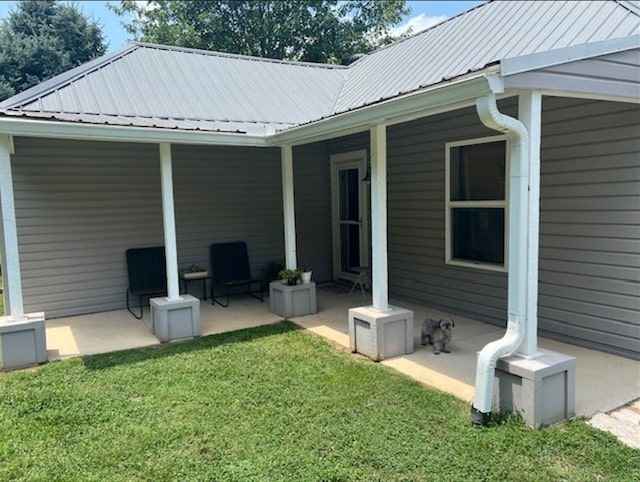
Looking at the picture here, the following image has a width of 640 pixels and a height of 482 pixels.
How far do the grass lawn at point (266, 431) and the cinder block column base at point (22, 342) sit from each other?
0.15m

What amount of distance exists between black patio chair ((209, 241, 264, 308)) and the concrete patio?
270 mm

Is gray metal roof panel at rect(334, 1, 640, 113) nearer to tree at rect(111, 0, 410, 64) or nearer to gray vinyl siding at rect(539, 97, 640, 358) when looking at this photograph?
gray vinyl siding at rect(539, 97, 640, 358)

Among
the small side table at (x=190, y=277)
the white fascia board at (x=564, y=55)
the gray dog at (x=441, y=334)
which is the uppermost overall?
the white fascia board at (x=564, y=55)

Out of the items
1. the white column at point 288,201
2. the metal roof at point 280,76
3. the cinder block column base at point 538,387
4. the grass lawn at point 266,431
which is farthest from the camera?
the white column at point 288,201

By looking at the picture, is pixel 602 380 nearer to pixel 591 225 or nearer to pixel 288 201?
pixel 591 225

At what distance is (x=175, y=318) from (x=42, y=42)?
42.7 ft

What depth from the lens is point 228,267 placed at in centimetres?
712

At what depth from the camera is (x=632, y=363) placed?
3.97 metres

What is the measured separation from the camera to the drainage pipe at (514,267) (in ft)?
9.58

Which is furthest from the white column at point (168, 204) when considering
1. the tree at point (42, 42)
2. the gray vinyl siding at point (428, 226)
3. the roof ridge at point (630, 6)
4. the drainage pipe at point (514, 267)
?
the tree at point (42, 42)

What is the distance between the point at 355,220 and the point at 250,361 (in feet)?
12.8

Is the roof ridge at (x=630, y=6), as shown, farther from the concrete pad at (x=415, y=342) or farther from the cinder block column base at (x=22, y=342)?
the cinder block column base at (x=22, y=342)

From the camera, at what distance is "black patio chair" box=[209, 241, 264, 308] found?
22.9ft

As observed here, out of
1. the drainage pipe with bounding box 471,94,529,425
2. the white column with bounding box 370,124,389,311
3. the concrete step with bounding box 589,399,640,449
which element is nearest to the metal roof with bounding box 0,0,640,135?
the white column with bounding box 370,124,389,311
